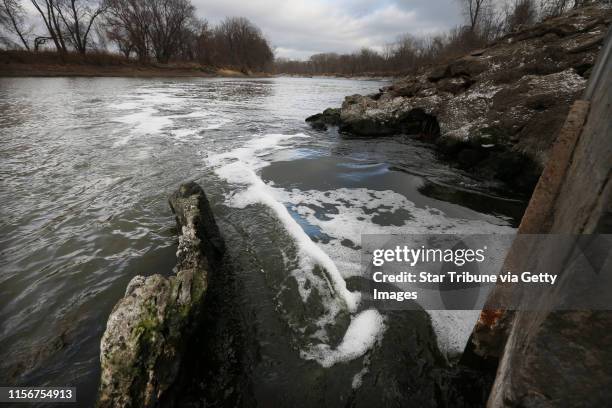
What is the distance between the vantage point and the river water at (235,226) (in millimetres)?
2357

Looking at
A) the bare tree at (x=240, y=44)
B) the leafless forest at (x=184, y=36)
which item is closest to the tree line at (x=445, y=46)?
the leafless forest at (x=184, y=36)

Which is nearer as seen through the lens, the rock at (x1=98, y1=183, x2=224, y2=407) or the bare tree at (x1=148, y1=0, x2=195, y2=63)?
the rock at (x1=98, y1=183, x2=224, y2=407)

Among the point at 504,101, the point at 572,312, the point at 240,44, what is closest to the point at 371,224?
the point at 572,312

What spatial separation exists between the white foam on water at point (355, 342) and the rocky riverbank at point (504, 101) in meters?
4.54

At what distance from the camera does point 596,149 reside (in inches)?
61.8

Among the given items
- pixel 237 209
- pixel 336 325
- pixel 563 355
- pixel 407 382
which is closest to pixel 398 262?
pixel 336 325

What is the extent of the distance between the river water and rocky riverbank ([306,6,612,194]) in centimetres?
73

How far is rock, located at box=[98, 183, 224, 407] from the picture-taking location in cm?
179

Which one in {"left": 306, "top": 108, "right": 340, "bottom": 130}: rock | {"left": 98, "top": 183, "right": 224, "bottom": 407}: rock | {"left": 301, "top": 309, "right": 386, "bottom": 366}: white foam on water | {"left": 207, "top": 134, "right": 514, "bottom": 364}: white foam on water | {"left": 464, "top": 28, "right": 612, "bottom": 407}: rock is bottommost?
{"left": 301, "top": 309, "right": 386, "bottom": 366}: white foam on water

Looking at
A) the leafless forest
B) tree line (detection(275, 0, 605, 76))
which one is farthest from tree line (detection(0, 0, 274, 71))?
tree line (detection(275, 0, 605, 76))

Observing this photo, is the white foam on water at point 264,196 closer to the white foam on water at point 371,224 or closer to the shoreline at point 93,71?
the white foam on water at point 371,224

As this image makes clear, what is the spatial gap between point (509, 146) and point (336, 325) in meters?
5.63

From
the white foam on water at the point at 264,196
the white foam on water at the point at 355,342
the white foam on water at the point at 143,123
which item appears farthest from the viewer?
the white foam on water at the point at 143,123

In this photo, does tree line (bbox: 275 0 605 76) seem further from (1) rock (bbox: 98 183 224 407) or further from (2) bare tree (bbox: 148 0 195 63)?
(2) bare tree (bbox: 148 0 195 63)
